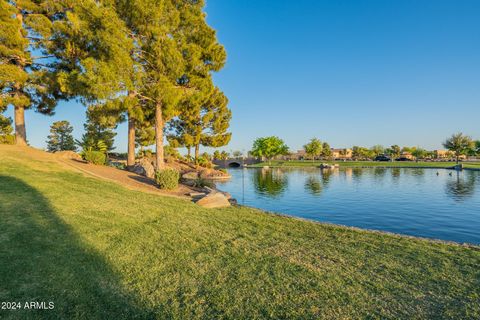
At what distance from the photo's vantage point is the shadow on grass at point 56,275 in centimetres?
294

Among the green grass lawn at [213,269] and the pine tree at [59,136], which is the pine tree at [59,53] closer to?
the green grass lawn at [213,269]

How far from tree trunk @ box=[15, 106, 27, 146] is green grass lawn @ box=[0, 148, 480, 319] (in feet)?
42.3

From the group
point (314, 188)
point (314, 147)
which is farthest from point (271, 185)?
point (314, 147)

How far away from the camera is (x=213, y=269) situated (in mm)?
4211

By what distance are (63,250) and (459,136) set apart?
7597 cm

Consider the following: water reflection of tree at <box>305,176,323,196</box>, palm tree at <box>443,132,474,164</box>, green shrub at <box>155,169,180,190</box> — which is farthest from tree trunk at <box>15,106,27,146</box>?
palm tree at <box>443,132,474,164</box>

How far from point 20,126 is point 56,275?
61.9 feet

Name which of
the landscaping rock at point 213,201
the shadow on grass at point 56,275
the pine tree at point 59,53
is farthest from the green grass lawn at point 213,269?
the pine tree at point 59,53

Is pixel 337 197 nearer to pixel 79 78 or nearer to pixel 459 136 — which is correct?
pixel 79 78

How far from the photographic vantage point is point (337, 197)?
17.3 m

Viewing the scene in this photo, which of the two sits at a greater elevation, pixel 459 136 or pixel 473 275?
pixel 459 136

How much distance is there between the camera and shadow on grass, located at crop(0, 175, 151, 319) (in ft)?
9.63

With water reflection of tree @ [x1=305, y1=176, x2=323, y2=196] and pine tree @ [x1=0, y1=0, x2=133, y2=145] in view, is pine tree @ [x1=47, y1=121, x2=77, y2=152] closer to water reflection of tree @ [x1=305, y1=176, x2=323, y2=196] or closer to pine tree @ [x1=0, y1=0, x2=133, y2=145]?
pine tree @ [x1=0, y1=0, x2=133, y2=145]

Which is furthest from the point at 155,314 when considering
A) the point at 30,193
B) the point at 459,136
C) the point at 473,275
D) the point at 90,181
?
the point at 459,136
